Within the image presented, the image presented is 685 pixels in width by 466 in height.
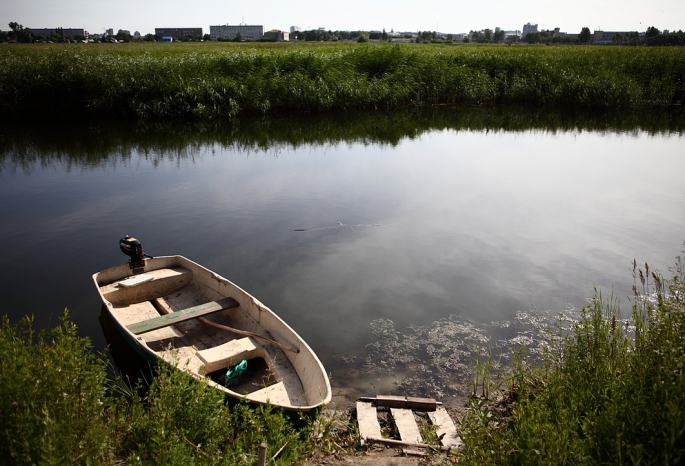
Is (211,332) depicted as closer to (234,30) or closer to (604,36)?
(604,36)

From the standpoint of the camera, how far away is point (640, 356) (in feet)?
13.1

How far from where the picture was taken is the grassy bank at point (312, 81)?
2053 cm

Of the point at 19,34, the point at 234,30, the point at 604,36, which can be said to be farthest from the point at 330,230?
the point at 234,30

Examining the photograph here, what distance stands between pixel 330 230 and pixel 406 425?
5.75m

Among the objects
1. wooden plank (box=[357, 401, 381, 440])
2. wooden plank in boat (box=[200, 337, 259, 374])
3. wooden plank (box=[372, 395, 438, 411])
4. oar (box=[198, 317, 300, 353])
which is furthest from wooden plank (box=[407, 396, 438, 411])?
wooden plank in boat (box=[200, 337, 259, 374])

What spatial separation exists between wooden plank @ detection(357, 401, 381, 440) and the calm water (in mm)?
505

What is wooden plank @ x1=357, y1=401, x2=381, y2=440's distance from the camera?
4.84 metres

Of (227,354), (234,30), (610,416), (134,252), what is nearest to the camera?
(610,416)

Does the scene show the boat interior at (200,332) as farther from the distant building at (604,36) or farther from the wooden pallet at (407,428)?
the distant building at (604,36)

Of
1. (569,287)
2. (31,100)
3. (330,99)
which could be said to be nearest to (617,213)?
(569,287)

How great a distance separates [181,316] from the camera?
6395 mm

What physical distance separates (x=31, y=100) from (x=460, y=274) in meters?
19.5

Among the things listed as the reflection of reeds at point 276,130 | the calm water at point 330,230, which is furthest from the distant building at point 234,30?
the calm water at point 330,230

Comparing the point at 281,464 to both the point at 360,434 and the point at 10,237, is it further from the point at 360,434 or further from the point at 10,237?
the point at 10,237
